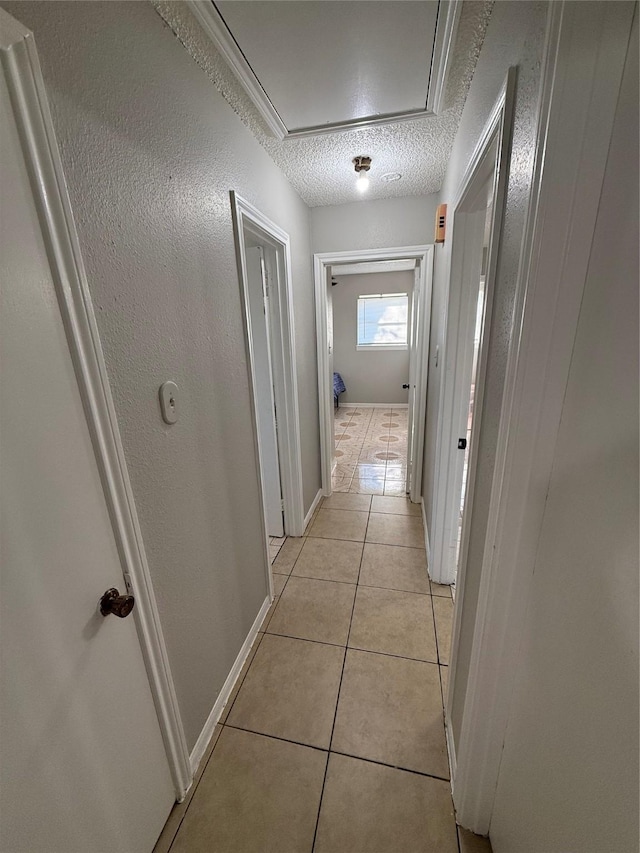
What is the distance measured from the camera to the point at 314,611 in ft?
6.00

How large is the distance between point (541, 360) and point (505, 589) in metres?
0.54

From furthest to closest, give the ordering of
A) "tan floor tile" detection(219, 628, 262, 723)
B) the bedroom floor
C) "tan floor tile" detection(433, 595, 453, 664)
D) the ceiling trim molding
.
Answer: the bedroom floor, "tan floor tile" detection(433, 595, 453, 664), "tan floor tile" detection(219, 628, 262, 723), the ceiling trim molding

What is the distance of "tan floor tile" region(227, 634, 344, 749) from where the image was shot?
1.30 m

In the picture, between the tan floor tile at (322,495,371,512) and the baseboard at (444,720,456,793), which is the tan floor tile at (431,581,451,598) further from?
the tan floor tile at (322,495,371,512)

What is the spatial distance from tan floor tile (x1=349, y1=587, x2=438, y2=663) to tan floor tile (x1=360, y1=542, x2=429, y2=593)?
63mm

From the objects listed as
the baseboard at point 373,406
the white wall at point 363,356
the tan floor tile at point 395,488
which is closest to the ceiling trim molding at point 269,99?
the tan floor tile at point 395,488

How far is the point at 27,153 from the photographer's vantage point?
584 mm

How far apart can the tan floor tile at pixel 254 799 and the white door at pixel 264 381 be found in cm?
98

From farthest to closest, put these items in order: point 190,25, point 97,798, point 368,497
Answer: point 368,497 → point 190,25 → point 97,798

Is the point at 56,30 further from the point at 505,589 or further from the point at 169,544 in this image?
the point at 505,589

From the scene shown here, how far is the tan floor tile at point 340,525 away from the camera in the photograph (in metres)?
2.49

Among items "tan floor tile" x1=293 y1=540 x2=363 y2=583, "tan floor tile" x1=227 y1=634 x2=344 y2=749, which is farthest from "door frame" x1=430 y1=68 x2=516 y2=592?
"tan floor tile" x1=227 y1=634 x2=344 y2=749

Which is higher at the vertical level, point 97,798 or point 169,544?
point 169,544

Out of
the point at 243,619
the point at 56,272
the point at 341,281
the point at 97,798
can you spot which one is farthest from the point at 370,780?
the point at 341,281
